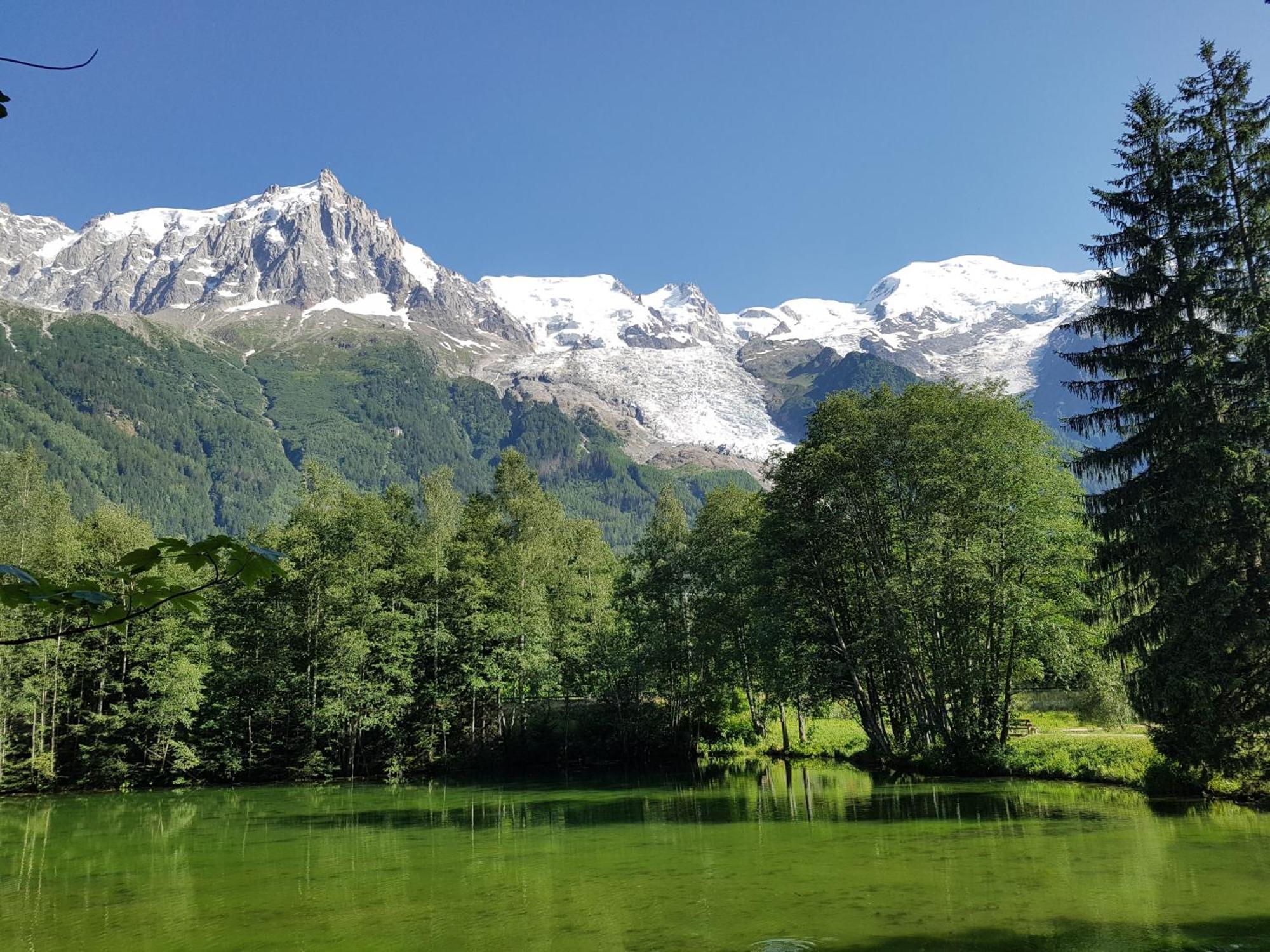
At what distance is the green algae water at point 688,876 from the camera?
13117mm

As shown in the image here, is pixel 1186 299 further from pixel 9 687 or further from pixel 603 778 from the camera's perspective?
pixel 9 687

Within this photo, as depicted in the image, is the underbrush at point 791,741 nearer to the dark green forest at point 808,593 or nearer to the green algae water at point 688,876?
the dark green forest at point 808,593

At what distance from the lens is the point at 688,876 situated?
17.7 m

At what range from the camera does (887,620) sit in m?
34.7

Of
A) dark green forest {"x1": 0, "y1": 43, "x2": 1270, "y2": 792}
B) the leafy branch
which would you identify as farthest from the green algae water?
the leafy branch

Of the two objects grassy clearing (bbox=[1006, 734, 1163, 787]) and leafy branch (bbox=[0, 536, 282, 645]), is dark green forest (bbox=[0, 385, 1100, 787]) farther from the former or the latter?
leafy branch (bbox=[0, 536, 282, 645])

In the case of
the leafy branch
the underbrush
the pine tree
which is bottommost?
the underbrush

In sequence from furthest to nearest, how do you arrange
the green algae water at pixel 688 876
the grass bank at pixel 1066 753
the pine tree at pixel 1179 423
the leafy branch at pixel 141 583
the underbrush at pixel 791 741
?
1. the underbrush at pixel 791 741
2. the grass bank at pixel 1066 753
3. the pine tree at pixel 1179 423
4. the green algae water at pixel 688 876
5. the leafy branch at pixel 141 583

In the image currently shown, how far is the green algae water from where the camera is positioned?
43.0 feet

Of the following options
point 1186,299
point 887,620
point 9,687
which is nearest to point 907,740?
point 887,620

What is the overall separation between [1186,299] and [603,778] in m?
34.6

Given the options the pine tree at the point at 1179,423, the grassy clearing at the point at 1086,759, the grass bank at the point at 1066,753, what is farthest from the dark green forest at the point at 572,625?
the pine tree at the point at 1179,423

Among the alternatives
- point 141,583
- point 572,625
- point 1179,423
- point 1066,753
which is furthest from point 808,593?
point 141,583

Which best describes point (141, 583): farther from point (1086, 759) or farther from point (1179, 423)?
point (1086, 759)
